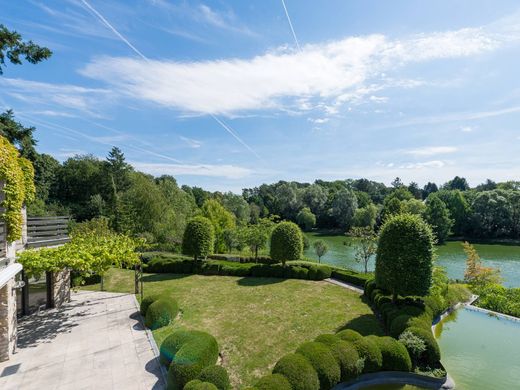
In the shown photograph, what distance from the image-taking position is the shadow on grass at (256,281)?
57.4 ft

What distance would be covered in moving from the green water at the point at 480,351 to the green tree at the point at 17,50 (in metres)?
20.5

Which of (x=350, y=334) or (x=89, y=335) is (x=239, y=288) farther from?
(x=350, y=334)

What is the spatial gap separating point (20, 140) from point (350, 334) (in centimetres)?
2145

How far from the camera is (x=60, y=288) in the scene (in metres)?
13.3

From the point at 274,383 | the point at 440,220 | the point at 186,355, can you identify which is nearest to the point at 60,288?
the point at 186,355

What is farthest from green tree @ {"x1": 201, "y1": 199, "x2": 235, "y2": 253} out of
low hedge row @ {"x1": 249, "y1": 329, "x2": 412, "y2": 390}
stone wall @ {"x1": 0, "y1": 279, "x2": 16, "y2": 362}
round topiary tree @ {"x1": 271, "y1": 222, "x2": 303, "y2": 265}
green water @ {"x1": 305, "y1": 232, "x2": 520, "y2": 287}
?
low hedge row @ {"x1": 249, "y1": 329, "x2": 412, "y2": 390}

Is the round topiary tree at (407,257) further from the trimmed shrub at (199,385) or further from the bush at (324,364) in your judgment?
the trimmed shrub at (199,385)

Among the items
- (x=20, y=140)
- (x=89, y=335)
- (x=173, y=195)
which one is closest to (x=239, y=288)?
(x=89, y=335)

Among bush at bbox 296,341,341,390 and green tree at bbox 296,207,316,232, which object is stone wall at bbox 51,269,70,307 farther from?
green tree at bbox 296,207,316,232

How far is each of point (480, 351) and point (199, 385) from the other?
9384mm

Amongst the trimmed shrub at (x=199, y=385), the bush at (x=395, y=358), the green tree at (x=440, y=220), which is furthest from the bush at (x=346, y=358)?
the green tree at (x=440, y=220)

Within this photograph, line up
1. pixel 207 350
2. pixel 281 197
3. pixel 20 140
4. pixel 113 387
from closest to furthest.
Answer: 1. pixel 113 387
2. pixel 207 350
3. pixel 20 140
4. pixel 281 197

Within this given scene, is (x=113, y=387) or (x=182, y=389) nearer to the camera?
(x=182, y=389)

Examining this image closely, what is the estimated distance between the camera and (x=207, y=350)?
25.4 ft
